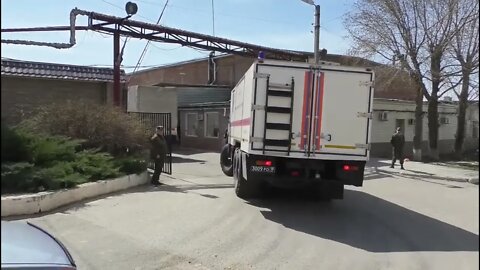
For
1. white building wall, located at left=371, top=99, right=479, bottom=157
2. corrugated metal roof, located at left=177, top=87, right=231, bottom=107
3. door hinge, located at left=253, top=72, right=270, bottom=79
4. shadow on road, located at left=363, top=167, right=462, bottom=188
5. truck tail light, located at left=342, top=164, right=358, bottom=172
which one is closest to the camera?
door hinge, located at left=253, top=72, right=270, bottom=79

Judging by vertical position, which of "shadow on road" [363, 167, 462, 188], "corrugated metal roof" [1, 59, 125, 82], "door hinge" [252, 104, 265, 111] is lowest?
"shadow on road" [363, 167, 462, 188]

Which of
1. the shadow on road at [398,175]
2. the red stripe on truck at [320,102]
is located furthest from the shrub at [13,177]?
the shadow on road at [398,175]

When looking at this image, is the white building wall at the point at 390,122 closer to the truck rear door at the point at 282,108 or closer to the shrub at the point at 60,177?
the truck rear door at the point at 282,108

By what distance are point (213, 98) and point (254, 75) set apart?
26.0 meters

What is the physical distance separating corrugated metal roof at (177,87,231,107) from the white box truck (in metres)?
25.7

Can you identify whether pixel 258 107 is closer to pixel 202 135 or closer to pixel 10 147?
pixel 10 147

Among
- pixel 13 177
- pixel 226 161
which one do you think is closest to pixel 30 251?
pixel 13 177

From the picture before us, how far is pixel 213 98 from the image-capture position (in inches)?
1411

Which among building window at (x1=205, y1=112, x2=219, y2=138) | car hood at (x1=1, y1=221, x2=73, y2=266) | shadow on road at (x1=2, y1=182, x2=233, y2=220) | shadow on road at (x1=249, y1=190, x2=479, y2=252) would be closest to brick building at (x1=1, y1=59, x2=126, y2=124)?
shadow on road at (x1=2, y1=182, x2=233, y2=220)

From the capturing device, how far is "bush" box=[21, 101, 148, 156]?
1350 cm

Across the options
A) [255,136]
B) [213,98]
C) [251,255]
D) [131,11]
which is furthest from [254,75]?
[213,98]

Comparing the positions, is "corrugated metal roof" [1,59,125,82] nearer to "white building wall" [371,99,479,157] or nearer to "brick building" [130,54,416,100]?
"brick building" [130,54,416,100]

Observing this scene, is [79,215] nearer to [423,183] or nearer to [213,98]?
[423,183]

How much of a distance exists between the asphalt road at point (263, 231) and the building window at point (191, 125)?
2048cm
